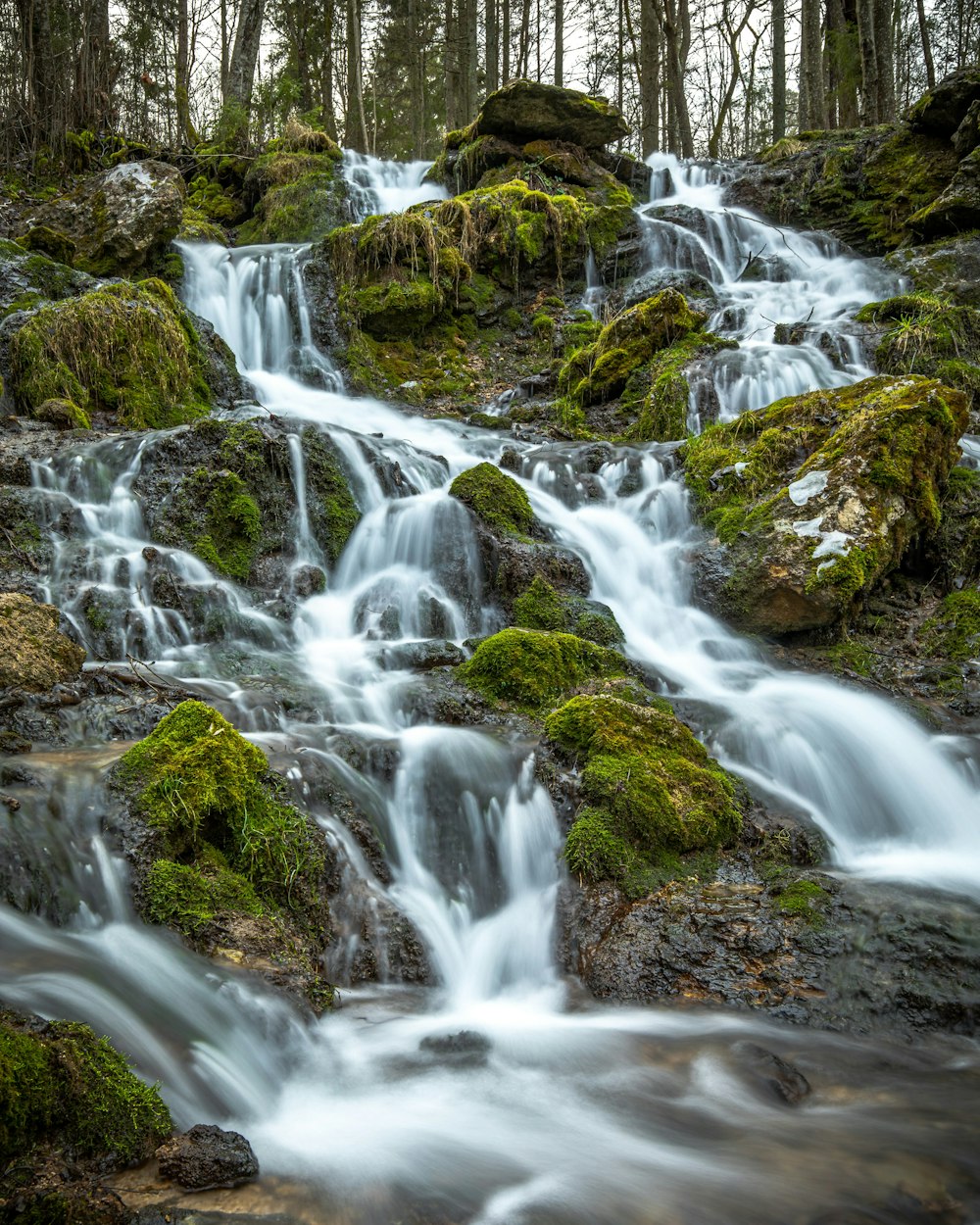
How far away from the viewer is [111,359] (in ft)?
30.9

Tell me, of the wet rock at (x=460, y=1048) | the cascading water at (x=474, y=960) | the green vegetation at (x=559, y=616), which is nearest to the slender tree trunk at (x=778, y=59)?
the cascading water at (x=474, y=960)

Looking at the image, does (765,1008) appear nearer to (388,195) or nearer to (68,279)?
(68,279)

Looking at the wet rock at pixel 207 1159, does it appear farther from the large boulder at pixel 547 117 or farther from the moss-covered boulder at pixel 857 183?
the large boulder at pixel 547 117

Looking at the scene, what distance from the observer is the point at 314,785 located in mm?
4574

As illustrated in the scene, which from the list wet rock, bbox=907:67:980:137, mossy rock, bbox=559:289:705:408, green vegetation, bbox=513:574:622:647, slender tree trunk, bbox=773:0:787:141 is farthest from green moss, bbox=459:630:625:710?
slender tree trunk, bbox=773:0:787:141

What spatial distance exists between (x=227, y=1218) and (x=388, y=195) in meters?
18.2

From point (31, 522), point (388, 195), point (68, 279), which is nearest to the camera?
point (31, 522)

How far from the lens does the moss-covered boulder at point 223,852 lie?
3.55 m

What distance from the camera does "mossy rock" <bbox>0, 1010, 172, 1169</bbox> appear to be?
219 cm

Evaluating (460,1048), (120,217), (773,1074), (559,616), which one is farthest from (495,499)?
(120,217)

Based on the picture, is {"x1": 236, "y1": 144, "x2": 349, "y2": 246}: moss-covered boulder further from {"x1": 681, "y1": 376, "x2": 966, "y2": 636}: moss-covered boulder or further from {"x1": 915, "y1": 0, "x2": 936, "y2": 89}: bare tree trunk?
{"x1": 915, "y1": 0, "x2": 936, "y2": 89}: bare tree trunk

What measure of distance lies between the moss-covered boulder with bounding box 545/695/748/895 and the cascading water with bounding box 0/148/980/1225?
0.26m

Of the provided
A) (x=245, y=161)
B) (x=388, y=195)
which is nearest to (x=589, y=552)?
(x=388, y=195)

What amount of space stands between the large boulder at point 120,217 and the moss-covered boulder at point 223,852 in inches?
408
